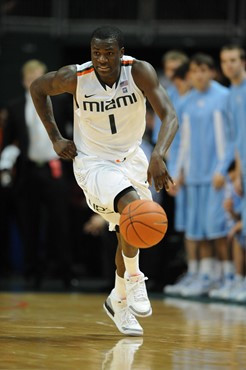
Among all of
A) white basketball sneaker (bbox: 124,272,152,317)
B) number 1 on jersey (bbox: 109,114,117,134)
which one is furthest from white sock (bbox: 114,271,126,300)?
number 1 on jersey (bbox: 109,114,117,134)

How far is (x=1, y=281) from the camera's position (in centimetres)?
1209

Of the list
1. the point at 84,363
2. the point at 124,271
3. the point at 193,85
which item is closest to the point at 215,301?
the point at 193,85

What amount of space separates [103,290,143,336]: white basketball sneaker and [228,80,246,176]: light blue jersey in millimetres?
3325

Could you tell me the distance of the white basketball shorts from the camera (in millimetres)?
5648

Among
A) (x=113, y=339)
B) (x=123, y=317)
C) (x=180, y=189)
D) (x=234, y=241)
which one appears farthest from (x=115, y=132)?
(x=180, y=189)

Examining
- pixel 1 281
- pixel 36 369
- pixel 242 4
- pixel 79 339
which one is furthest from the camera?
pixel 242 4

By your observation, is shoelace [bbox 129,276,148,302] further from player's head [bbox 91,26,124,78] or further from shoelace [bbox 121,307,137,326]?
player's head [bbox 91,26,124,78]

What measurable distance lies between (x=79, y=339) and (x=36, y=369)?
51.6 inches

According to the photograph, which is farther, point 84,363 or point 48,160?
point 48,160

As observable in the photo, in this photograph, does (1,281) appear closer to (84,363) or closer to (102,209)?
(102,209)

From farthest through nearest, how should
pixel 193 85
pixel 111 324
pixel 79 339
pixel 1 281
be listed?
pixel 1 281, pixel 193 85, pixel 111 324, pixel 79 339

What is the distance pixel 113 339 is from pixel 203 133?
473cm

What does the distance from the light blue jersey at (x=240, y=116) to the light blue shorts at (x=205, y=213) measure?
0.72 meters

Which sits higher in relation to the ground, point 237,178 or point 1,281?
point 237,178
